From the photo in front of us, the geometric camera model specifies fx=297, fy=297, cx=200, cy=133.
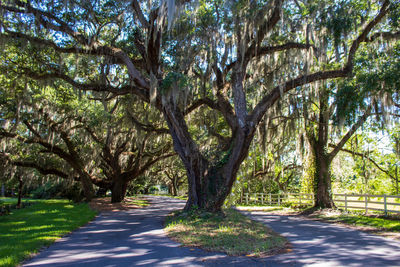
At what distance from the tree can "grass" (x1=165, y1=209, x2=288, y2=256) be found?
4.54 feet

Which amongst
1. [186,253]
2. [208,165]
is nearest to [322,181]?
[208,165]

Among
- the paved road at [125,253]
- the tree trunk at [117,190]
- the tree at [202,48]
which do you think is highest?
the tree at [202,48]

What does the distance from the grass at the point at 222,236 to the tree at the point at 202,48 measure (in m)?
1.38

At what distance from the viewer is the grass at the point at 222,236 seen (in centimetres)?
595

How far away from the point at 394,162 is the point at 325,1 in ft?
58.1

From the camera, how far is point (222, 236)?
7.09 m

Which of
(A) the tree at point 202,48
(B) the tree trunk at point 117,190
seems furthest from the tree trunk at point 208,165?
(B) the tree trunk at point 117,190

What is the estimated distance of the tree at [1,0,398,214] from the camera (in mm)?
10125

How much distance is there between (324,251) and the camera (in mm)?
5910

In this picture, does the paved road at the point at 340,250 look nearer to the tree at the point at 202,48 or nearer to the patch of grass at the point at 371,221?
the patch of grass at the point at 371,221

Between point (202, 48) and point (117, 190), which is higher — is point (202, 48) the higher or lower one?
the higher one

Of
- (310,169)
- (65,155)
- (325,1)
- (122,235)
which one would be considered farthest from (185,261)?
(65,155)

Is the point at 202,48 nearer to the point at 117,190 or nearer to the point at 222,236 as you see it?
the point at 222,236

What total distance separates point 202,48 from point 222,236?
7.56m
